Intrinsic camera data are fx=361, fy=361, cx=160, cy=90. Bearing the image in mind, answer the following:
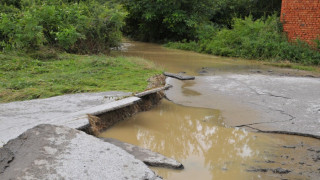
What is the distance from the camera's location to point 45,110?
535cm

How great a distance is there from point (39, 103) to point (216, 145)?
9.51 ft

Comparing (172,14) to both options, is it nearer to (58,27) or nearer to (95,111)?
(58,27)

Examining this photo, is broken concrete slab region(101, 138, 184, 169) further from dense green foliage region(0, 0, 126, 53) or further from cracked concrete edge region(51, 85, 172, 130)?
dense green foliage region(0, 0, 126, 53)

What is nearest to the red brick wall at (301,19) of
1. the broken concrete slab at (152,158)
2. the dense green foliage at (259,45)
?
the dense green foliage at (259,45)

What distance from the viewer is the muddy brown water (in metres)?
3.83

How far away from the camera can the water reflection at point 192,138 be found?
13.3 feet

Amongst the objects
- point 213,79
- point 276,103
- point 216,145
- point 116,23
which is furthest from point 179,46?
point 216,145

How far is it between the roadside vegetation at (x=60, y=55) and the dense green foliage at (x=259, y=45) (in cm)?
444

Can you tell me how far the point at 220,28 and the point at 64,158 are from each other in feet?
56.9

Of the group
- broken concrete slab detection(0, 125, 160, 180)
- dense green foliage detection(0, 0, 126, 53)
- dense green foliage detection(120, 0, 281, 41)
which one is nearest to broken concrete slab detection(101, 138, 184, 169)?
broken concrete slab detection(0, 125, 160, 180)

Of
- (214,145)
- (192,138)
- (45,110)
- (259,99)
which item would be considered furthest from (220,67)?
(45,110)

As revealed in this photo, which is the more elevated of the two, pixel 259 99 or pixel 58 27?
pixel 58 27

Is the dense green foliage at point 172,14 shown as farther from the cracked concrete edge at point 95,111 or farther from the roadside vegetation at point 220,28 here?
the cracked concrete edge at point 95,111

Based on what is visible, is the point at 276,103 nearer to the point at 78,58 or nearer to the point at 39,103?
the point at 39,103
